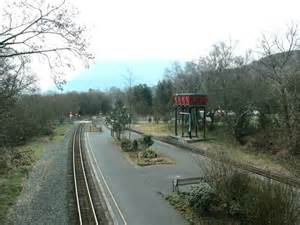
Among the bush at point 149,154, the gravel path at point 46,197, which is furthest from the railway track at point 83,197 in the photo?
the bush at point 149,154

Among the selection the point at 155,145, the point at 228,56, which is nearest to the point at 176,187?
the point at 155,145

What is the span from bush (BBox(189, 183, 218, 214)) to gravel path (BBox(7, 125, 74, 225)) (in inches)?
209

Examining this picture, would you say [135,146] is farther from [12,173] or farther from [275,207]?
[275,207]

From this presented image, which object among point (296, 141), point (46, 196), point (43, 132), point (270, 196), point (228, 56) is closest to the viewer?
point (270, 196)

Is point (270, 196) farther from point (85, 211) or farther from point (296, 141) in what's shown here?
point (296, 141)

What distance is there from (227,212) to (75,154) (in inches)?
908

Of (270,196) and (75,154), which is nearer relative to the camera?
(270,196)

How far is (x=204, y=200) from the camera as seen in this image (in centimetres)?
1675

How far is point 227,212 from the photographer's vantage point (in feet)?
53.4

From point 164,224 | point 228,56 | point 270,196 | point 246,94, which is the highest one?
point 228,56

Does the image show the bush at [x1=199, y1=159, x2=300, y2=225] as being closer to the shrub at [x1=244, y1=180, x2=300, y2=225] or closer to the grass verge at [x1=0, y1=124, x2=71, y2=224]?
the shrub at [x1=244, y1=180, x2=300, y2=225]

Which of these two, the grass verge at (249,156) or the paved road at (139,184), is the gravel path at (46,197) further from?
the grass verge at (249,156)

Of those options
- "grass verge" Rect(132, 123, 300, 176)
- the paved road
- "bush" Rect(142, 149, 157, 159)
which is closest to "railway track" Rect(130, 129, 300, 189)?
"grass verge" Rect(132, 123, 300, 176)

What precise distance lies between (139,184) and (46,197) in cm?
541
